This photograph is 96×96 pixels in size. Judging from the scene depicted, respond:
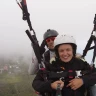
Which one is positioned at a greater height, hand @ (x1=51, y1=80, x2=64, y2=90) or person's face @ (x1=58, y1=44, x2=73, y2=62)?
person's face @ (x1=58, y1=44, x2=73, y2=62)

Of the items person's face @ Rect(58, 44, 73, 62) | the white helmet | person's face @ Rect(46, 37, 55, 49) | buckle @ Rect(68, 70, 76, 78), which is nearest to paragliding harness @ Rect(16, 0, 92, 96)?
buckle @ Rect(68, 70, 76, 78)

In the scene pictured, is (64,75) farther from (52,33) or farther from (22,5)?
(52,33)

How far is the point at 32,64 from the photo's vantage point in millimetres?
8320

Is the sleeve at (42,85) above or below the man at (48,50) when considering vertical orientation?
below

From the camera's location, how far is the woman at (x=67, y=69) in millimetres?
6043

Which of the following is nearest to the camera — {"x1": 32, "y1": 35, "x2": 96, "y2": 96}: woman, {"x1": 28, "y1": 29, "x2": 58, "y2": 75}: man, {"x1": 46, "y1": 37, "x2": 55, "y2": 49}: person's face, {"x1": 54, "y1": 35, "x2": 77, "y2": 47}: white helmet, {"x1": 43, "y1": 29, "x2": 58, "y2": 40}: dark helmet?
{"x1": 32, "y1": 35, "x2": 96, "y2": 96}: woman

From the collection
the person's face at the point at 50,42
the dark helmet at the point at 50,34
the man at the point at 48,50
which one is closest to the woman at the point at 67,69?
the man at the point at 48,50

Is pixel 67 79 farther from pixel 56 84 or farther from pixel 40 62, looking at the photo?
pixel 40 62

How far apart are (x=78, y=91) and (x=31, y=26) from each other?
173cm

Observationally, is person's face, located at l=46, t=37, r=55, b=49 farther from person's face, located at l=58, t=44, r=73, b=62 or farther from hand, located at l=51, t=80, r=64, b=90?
hand, located at l=51, t=80, r=64, b=90

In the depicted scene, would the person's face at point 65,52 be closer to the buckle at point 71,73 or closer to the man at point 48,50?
the buckle at point 71,73

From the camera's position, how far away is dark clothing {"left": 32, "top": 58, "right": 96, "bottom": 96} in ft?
19.9

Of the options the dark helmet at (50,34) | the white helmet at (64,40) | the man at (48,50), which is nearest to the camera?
the white helmet at (64,40)

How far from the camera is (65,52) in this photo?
20.0 feet
